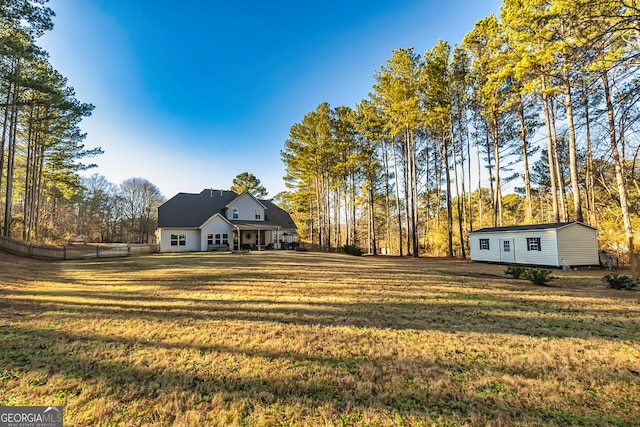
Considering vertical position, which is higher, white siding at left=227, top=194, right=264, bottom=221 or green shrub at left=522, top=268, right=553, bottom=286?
white siding at left=227, top=194, right=264, bottom=221

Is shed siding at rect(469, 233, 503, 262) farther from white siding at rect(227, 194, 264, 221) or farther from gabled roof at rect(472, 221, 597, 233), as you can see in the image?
white siding at rect(227, 194, 264, 221)

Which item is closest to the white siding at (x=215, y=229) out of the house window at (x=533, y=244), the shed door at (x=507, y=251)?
the shed door at (x=507, y=251)

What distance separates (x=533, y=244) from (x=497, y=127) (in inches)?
370

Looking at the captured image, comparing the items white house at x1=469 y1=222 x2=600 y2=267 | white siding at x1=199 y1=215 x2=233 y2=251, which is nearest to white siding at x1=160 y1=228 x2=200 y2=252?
white siding at x1=199 y1=215 x2=233 y2=251

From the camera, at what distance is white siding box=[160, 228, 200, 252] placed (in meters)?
24.1

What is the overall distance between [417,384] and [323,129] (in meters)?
24.1

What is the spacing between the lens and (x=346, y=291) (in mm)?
7996

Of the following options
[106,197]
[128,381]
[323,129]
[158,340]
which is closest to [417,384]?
[128,381]

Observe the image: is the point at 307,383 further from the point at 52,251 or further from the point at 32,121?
the point at 32,121

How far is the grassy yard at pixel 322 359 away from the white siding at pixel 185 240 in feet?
59.8

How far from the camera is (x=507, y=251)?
16.6m

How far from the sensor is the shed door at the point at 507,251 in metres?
16.3

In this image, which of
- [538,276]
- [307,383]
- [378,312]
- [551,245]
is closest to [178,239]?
[378,312]

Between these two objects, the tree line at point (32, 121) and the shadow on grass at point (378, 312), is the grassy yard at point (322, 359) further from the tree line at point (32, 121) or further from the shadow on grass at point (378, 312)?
the tree line at point (32, 121)
